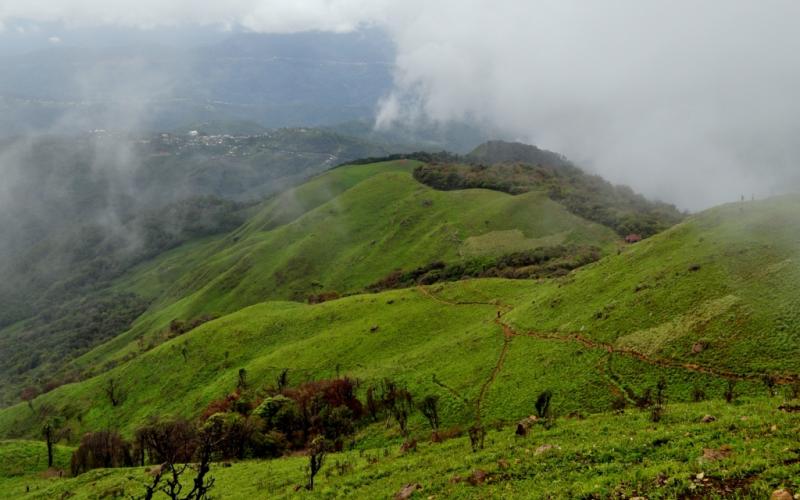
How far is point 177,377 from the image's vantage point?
3602 inches

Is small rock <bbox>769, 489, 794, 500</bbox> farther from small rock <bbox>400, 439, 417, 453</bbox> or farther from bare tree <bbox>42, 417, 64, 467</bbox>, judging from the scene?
bare tree <bbox>42, 417, 64, 467</bbox>

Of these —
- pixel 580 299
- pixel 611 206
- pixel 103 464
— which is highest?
pixel 611 206

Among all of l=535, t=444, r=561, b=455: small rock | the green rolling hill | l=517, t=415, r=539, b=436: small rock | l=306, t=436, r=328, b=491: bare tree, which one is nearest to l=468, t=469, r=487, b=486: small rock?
the green rolling hill

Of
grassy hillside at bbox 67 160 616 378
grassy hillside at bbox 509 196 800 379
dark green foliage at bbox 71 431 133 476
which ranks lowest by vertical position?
dark green foliage at bbox 71 431 133 476

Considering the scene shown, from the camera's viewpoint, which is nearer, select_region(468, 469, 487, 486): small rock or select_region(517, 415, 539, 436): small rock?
select_region(468, 469, 487, 486): small rock

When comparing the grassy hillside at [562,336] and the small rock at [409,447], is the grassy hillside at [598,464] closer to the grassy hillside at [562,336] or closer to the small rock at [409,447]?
the small rock at [409,447]

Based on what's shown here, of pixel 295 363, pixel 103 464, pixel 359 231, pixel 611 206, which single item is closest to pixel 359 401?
pixel 295 363

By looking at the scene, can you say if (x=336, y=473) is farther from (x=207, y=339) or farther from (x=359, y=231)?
(x=359, y=231)

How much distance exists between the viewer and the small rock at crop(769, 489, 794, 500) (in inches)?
606

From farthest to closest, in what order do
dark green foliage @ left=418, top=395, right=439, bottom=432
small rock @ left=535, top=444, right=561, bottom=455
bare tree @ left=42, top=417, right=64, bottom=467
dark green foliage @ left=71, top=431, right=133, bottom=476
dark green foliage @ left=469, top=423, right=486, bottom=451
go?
bare tree @ left=42, top=417, right=64, bottom=467 → dark green foliage @ left=71, top=431, right=133, bottom=476 → dark green foliage @ left=418, top=395, right=439, bottom=432 → dark green foliage @ left=469, top=423, right=486, bottom=451 → small rock @ left=535, top=444, right=561, bottom=455

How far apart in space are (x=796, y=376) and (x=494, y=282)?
2124 inches

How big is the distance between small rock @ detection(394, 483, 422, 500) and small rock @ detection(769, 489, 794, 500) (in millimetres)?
16237

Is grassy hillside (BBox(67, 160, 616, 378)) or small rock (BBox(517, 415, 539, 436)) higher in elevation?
grassy hillside (BBox(67, 160, 616, 378))

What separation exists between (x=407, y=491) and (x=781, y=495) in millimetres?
17138
